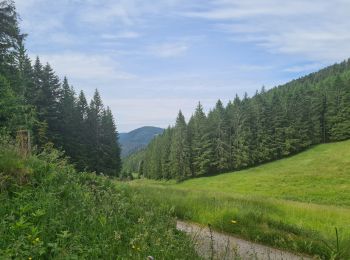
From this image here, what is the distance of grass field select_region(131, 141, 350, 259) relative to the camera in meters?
9.18

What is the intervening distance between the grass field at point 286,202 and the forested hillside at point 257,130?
756cm

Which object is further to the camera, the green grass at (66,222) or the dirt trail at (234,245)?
the dirt trail at (234,245)

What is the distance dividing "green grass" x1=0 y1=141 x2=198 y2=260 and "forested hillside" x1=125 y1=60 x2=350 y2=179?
77.2 meters

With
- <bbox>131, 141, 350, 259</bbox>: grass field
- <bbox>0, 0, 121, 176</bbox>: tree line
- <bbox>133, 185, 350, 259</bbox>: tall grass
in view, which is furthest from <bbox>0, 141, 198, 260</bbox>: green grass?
<bbox>0, 0, 121, 176</bbox>: tree line

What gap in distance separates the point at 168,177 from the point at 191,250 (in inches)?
3879

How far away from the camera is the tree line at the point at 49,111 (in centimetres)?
2703

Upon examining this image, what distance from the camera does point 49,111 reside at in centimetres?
Answer: 4881

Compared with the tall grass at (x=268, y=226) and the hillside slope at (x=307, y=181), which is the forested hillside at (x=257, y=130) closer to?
the hillside slope at (x=307, y=181)

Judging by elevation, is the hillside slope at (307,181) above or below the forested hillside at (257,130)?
below

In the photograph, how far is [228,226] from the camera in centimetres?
1030

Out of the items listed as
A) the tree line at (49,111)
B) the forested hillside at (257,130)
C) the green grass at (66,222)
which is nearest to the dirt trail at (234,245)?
the green grass at (66,222)

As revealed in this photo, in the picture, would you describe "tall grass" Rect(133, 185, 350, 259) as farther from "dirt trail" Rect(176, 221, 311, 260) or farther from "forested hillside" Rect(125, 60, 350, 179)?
"forested hillside" Rect(125, 60, 350, 179)

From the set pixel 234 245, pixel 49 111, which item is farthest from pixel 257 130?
pixel 234 245

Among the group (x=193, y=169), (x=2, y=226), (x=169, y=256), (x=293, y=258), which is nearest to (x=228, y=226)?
(x=293, y=258)
